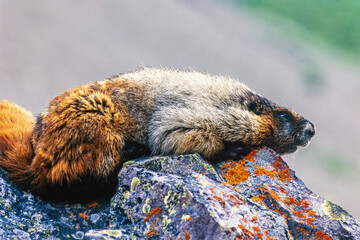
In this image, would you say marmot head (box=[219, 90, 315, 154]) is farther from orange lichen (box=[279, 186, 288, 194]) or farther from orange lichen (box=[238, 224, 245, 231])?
orange lichen (box=[238, 224, 245, 231])

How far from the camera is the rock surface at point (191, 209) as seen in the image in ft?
13.4

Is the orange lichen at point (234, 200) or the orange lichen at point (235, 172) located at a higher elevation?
the orange lichen at point (235, 172)

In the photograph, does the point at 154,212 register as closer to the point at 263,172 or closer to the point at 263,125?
the point at 263,172

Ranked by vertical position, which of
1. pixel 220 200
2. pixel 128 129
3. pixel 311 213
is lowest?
pixel 220 200

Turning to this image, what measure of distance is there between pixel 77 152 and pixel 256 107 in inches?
128

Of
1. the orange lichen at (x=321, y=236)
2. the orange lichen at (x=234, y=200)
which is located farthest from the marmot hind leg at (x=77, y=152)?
the orange lichen at (x=321, y=236)

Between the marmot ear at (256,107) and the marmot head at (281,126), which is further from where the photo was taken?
the marmot ear at (256,107)

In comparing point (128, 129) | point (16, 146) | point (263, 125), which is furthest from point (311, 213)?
point (16, 146)

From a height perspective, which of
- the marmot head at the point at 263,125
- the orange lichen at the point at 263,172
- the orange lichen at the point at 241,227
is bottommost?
the orange lichen at the point at 241,227

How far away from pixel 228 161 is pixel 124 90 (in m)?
2.12

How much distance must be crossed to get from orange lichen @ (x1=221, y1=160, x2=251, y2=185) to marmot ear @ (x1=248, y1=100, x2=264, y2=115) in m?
1.18

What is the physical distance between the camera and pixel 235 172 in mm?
5660

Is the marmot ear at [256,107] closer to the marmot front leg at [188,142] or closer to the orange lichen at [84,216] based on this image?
the marmot front leg at [188,142]

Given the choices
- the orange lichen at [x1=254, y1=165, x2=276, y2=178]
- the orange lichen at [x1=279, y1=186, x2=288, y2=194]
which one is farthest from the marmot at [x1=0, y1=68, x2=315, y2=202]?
the orange lichen at [x1=279, y1=186, x2=288, y2=194]
